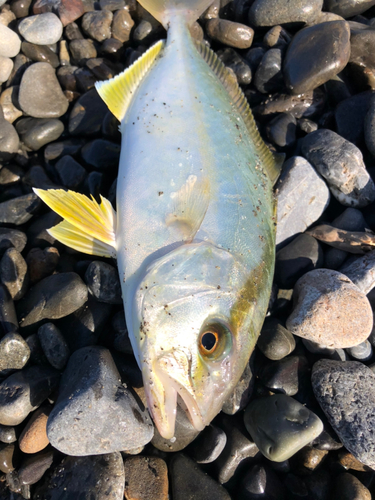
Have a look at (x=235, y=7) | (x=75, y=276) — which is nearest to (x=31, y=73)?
(x=75, y=276)

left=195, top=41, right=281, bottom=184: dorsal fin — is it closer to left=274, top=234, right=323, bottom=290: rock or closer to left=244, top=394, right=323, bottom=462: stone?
left=274, top=234, right=323, bottom=290: rock

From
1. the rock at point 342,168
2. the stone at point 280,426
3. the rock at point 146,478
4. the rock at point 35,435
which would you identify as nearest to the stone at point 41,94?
the rock at point 342,168

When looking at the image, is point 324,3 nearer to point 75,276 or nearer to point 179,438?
point 75,276

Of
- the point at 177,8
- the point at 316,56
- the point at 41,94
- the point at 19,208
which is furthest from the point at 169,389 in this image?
the point at 316,56

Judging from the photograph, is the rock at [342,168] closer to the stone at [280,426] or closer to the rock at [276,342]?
the rock at [276,342]

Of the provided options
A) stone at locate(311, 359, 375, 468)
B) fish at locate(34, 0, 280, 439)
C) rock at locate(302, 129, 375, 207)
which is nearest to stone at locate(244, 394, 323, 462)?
stone at locate(311, 359, 375, 468)
